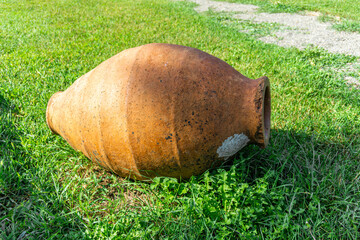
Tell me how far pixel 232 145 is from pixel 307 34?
211 inches

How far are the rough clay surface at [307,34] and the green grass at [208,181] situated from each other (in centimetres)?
106

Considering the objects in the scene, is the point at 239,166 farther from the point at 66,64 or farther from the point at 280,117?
the point at 66,64

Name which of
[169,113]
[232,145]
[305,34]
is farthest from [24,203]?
[305,34]

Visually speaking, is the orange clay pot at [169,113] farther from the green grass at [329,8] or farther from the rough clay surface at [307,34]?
the green grass at [329,8]

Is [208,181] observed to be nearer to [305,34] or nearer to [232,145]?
[232,145]

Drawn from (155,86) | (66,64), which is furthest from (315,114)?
(66,64)

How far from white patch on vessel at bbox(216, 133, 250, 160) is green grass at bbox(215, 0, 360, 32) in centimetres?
599

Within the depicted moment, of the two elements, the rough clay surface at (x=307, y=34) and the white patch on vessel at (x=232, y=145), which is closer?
the white patch on vessel at (x=232, y=145)

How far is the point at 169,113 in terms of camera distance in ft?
5.25

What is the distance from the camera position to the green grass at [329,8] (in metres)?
6.20

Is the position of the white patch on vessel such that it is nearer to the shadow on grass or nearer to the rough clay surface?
the shadow on grass

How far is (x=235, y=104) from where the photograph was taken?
5.46 ft

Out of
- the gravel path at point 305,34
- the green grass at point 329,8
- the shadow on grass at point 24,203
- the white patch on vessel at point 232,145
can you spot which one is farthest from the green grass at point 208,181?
the green grass at point 329,8

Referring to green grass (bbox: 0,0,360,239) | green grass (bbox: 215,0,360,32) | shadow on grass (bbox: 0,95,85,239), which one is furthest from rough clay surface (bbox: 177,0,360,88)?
shadow on grass (bbox: 0,95,85,239)
